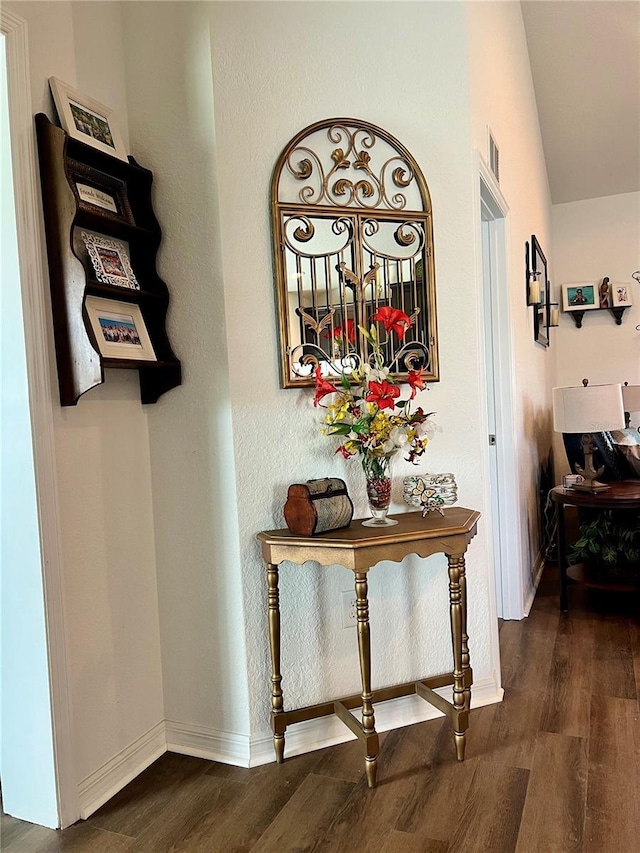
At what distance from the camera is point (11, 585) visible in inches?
73.0

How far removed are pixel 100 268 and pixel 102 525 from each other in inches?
31.1

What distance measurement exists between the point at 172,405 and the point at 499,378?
5.73ft

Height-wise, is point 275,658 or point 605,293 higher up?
point 605,293

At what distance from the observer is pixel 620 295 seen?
554 centimetres

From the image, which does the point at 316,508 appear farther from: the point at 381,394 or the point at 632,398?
the point at 632,398

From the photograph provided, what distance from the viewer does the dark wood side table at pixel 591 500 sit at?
10.3ft

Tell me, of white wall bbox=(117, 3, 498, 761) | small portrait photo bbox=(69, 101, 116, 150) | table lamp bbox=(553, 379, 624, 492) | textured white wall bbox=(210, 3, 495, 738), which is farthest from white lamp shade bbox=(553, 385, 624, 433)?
small portrait photo bbox=(69, 101, 116, 150)

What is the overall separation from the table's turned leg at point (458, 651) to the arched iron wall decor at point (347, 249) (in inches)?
27.7

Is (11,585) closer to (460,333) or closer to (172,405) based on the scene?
(172,405)

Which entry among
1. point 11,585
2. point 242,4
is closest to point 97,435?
point 11,585

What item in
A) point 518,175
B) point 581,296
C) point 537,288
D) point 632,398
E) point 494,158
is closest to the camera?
point 494,158

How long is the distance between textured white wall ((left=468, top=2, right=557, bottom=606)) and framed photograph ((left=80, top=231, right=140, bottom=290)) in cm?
139

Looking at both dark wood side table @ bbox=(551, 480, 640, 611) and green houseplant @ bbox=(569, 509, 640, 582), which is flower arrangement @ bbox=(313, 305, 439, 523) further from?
green houseplant @ bbox=(569, 509, 640, 582)

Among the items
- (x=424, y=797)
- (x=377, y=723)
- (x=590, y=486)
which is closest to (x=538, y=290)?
(x=590, y=486)
